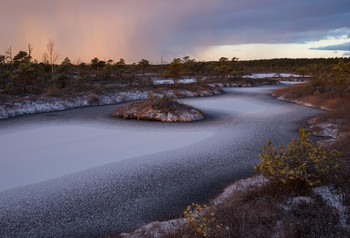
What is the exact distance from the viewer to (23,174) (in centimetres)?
926

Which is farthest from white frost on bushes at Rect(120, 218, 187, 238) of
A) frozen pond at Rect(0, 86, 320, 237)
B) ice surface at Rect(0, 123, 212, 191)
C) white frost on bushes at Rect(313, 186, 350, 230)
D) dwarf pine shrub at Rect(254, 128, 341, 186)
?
ice surface at Rect(0, 123, 212, 191)

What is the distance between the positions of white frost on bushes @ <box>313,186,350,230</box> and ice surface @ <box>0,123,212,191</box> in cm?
768

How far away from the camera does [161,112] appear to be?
65.0 feet

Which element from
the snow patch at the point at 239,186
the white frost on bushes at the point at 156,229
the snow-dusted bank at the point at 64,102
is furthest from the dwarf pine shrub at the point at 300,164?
the snow-dusted bank at the point at 64,102

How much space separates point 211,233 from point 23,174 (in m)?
8.39

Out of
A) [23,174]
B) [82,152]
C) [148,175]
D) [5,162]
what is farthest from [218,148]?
[5,162]

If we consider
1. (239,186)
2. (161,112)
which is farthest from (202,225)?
(161,112)

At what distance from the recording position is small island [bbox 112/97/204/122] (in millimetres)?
19438

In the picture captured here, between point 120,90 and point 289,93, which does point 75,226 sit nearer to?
point 120,90

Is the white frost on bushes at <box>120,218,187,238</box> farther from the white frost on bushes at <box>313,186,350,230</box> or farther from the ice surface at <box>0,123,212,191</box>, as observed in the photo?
the ice surface at <box>0,123,212,191</box>

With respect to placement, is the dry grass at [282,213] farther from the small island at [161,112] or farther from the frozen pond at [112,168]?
the small island at [161,112]

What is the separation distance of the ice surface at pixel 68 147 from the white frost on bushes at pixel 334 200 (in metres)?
7.68

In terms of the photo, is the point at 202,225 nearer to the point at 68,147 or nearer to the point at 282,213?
the point at 282,213

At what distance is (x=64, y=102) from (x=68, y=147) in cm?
1508
